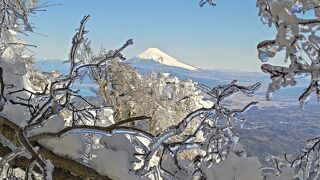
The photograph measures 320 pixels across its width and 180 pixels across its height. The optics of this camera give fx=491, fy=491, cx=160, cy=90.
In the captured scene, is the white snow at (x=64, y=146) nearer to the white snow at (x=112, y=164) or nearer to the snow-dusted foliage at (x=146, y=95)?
the white snow at (x=112, y=164)

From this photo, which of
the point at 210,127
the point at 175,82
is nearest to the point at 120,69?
the point at 175,82

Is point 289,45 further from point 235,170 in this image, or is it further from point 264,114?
point 264,114

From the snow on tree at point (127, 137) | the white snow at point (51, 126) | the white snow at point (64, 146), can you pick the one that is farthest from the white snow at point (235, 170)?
the white snow at point (51, 126)

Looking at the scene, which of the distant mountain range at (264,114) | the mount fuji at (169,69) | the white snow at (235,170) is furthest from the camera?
the mount fuji at (169,69)

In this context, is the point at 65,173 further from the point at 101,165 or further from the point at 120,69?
the point at 120,69

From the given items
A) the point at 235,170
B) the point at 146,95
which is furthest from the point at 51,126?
the point at 146,95

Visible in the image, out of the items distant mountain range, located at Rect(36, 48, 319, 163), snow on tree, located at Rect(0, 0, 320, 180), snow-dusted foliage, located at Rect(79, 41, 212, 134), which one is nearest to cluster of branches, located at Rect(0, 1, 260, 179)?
snow on tree, located at Rect(0, 0, 320, 180)

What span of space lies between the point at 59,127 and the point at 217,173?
2.86 feet

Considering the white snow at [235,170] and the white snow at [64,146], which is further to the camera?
the white snow at [235,170]

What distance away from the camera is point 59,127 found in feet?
8.04

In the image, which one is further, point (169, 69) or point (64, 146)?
point (169, 69)

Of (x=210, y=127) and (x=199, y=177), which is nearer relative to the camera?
(x=199, y=177)

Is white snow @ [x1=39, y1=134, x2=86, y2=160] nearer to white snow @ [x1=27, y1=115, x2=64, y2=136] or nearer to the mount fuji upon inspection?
white snow @ [x1=27, y1=115, x2=64, y2=136]

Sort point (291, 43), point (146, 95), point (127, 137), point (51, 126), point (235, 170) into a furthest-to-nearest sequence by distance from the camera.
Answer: point (146, 95), point (127, 137), point (235, 170), point (51, 126), point (291, 43)
